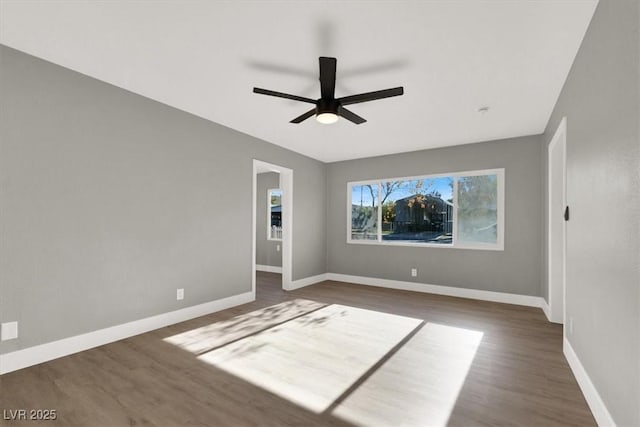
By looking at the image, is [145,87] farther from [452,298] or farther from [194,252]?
[452,298]

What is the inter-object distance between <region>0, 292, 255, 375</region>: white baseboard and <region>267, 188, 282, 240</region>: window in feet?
11.7

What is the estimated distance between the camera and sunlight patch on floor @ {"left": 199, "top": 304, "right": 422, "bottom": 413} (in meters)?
2.16

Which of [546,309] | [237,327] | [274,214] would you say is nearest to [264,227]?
[274,214]

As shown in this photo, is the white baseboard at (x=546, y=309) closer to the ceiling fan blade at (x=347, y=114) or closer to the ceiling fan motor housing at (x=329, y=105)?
the ceiling fan blade at (x=347, y=114)

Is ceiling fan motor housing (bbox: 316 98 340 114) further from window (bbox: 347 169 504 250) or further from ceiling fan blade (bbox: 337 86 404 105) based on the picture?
window (bbox: 347 169 504 250)

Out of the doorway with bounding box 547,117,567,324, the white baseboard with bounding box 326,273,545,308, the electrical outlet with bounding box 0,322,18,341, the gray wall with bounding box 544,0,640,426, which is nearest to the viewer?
the gray wall with bounding box 544,0,640,426

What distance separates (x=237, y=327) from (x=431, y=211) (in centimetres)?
385

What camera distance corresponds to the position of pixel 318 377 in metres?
2.30

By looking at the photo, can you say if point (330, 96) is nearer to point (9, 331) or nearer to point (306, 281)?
point (9, 331)

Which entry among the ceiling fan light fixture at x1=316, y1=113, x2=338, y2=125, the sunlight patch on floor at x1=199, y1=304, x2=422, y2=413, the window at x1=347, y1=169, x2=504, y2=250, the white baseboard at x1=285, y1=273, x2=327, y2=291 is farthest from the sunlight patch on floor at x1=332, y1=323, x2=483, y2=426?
the white baseboard at x1=285, y1=273, x2=327, y2=291

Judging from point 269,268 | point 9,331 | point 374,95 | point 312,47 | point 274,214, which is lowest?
point 269,268

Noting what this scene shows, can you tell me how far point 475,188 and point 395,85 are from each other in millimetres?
2881

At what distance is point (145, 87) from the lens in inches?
119

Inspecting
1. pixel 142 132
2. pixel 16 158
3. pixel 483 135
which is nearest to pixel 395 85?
pixel 483 135
